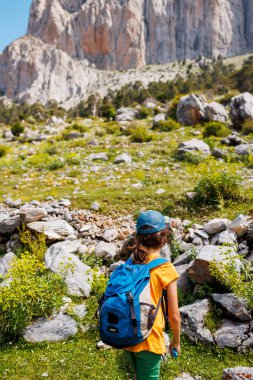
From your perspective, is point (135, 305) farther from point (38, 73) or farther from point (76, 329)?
point (38, 73)

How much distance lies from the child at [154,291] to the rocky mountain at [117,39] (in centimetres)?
11178

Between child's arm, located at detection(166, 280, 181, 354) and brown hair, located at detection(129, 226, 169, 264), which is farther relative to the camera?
brown hair, located at detection(129, 226, 169, 264)

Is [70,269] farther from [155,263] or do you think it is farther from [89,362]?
[155,263]

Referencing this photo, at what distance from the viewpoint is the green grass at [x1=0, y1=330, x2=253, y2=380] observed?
344 cm

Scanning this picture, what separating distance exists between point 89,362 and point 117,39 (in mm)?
128721

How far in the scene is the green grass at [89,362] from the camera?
3.44 meters

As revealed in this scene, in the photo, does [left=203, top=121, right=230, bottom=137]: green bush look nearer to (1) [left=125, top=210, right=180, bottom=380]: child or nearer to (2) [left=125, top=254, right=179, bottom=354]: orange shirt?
(1) [left=125, top=210, right=180, bottom=380]: child

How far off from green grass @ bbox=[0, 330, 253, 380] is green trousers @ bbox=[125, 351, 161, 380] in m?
1.22

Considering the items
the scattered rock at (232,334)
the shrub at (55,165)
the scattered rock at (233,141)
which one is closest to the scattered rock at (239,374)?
the scattered rock at (232,334)

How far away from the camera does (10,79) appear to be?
112625mm

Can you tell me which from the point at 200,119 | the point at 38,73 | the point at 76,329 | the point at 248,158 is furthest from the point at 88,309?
the point at 38,73

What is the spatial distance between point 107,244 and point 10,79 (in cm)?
12256

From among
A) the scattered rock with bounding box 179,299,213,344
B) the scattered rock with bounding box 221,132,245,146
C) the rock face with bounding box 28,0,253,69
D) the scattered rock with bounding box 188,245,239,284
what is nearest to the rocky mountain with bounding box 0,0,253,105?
the rock face with bounding box 28,0,253,69

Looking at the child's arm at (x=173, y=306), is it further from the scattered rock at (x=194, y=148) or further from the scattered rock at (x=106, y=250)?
the scattered rock at (x=194, y=148)
